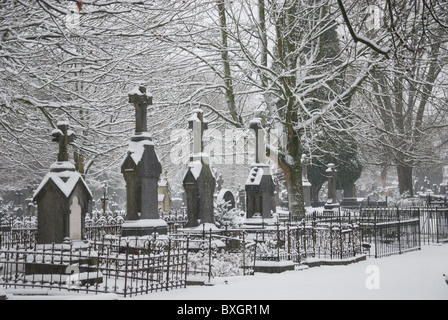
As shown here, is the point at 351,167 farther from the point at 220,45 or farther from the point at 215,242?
the point at 215,242

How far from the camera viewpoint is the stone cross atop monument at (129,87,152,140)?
45.1 ft

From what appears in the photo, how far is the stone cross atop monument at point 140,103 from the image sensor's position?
13.8 meters

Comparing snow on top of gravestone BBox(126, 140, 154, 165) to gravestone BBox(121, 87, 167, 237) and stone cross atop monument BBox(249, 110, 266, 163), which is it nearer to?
gravestone BBox(121, 87, 167, 237)

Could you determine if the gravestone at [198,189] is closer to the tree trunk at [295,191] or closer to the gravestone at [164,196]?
the tree trunk at [295,191]

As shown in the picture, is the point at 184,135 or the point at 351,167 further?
the point at 351,167

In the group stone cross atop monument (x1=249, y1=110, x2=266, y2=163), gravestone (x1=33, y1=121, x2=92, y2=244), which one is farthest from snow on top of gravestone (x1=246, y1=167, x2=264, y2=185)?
gravestone (x1=33, y1=121, x2=92, y2=244)

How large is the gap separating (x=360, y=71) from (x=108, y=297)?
1601 cm

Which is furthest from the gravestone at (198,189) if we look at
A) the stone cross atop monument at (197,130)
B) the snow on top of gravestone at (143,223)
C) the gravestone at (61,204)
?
the gravestone at (61,204)

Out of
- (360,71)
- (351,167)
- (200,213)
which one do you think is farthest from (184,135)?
(351,167)

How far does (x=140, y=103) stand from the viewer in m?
13.9

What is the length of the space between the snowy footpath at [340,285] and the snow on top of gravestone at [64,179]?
3626 mm

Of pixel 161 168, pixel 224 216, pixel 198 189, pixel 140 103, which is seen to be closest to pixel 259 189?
pixel 224 216

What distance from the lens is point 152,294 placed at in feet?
30.1

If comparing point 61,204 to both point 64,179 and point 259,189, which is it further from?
point 259,189
